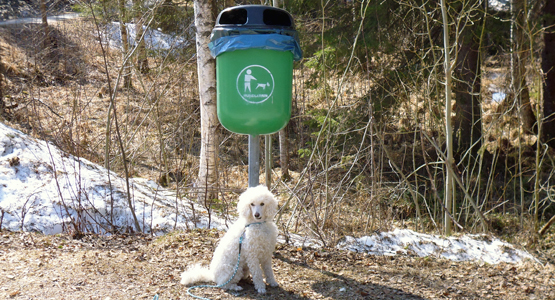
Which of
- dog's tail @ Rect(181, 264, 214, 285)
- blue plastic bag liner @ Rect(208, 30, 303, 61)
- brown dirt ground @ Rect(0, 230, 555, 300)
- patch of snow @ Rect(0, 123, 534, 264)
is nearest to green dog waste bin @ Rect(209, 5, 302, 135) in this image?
blue plastic bag liner @ Rect(208, 30, 303, 61)

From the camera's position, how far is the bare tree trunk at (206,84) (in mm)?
5609

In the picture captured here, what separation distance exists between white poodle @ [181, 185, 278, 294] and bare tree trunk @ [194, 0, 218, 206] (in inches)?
97.2

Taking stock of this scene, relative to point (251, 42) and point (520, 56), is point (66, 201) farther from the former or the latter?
point (520, 56)

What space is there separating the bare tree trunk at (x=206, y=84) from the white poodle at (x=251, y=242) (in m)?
2.47

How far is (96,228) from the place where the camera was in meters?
4.36

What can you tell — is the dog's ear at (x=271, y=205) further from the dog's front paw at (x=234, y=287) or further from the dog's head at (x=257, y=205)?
the dog's front paw at (x=234, y=287)

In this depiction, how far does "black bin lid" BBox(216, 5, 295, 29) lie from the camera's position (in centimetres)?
326

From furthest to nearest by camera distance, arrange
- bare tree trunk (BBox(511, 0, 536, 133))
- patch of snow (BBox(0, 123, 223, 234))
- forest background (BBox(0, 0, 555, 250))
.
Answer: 1. bare tree trunk (BBox(511, 0, 536, 133))
2. forest background (BBox(0, 0, 555, 250))
3. patch of snow (BBox(0, 123, 223, 234))

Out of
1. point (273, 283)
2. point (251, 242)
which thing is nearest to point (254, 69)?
point (251, 242)

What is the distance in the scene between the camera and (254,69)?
330 cm

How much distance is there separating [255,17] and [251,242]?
4.94 ft

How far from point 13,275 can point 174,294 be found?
4.06ft

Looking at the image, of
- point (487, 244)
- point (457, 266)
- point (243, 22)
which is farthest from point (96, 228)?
point (487, 244)

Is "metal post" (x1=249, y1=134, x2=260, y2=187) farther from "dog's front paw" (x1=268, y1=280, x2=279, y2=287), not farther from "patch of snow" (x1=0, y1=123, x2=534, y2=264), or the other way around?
"patch of snow" (x1=0, y1=123, x2=534, y2=264)
